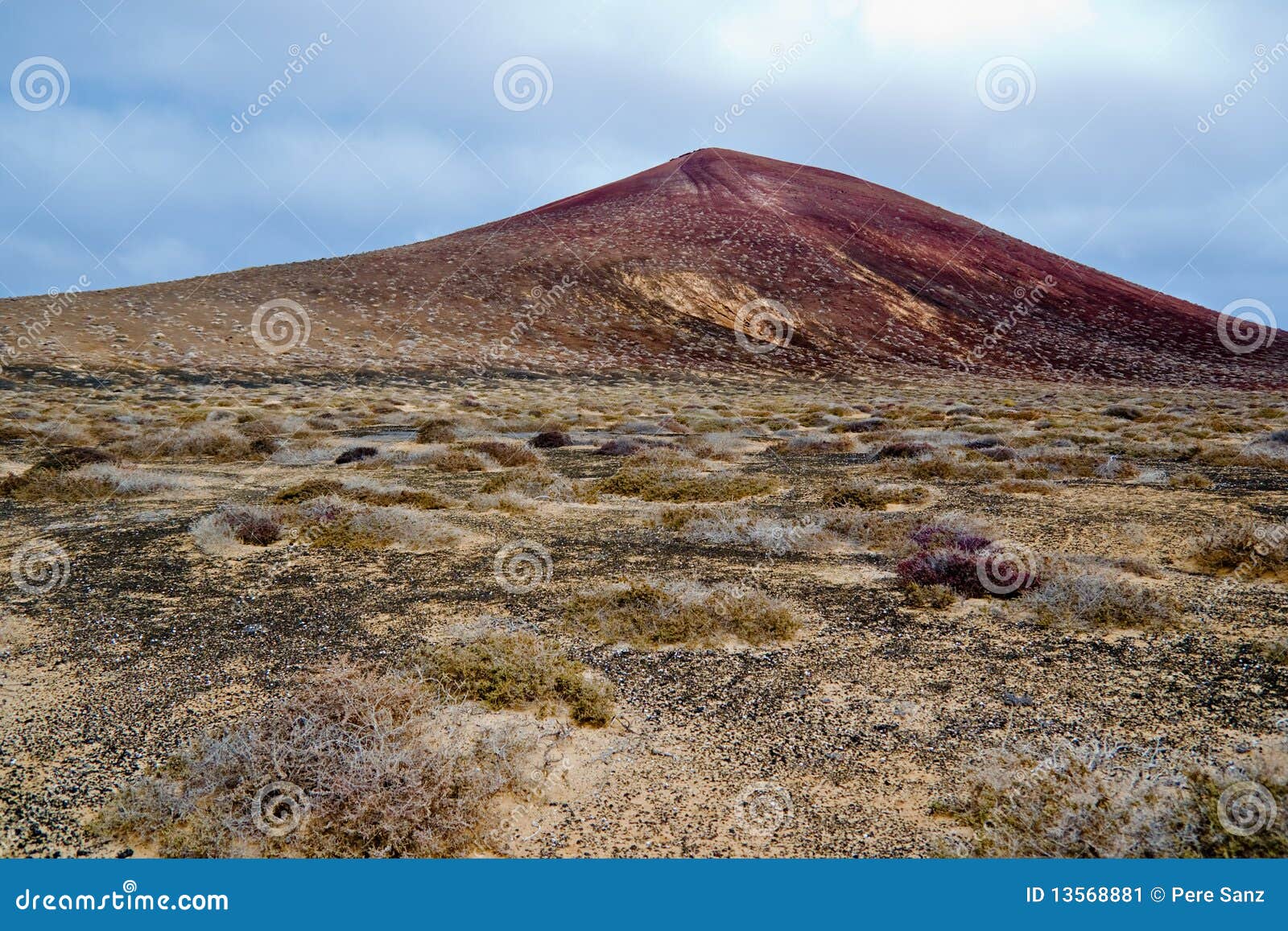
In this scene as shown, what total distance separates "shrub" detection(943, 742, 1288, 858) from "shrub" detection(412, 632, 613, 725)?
7.33 feet

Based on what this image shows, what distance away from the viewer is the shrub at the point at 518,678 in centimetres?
515

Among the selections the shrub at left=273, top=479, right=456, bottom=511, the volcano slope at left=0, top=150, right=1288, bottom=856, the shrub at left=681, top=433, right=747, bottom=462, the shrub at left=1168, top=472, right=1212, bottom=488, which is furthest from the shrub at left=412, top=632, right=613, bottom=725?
the shrub at left=681, top=433, right=747, bottom=462

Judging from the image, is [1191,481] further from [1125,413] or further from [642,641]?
[1125,413]

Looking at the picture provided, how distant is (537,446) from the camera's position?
19.1 meters

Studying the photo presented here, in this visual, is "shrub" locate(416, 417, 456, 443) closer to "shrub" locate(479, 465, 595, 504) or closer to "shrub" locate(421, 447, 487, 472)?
"shrub" locate(421, 447, 487, 472)

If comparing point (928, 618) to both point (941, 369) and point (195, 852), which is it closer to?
point (195, 852)

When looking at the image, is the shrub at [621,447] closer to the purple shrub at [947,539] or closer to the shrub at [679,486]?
the shrub at [679,486]

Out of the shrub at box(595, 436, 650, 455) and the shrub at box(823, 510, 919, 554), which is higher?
the shrub at box(595, 436, 650, 455)

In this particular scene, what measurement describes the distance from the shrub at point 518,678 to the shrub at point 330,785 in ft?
2.18

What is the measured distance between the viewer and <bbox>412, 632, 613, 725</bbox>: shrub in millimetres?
5152

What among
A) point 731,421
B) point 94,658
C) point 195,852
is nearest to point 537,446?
point 731,421

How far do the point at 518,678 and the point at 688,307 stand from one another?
56.7 m

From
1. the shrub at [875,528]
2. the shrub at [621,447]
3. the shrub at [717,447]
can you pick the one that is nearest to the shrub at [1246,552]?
the shrub at [875,528]

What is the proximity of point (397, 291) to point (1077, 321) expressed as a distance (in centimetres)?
5692
